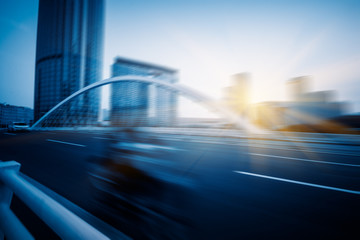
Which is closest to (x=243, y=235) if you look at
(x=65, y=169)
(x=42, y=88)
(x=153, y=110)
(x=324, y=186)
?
(x=324, y=186)

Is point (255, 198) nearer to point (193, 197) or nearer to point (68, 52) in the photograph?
point (193, 197)

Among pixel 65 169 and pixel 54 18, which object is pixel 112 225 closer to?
pixel 65 169

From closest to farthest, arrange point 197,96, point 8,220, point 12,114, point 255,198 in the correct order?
point 8,220, point 255,198, point 197,96, point 12,114

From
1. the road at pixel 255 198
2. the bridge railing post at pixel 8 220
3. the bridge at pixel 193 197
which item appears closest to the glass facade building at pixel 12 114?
the bridge at pixel 193 197

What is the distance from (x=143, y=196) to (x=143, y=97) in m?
15.7

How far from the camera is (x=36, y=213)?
3.02 feet

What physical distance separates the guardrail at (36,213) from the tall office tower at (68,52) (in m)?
25.2

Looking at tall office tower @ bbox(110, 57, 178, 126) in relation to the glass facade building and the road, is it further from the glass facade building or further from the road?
the glass facade building

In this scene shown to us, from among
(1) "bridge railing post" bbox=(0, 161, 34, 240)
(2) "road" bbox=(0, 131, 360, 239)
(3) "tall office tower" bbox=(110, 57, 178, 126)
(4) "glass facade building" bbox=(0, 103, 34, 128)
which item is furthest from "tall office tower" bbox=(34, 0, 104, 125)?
(4) "glass facade building" bbox=(0, 103, 34, 128)

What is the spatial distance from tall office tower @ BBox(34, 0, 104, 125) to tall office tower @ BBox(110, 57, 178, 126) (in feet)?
22.6

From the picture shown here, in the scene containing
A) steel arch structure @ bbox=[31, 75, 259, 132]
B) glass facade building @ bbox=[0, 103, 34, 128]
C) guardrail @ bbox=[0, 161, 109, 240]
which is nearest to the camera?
guardrail @ bbox=[0, 161, 109, 240]

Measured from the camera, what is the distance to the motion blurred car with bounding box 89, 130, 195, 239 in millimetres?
1718

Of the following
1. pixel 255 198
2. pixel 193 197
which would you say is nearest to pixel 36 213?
pixel 193 197

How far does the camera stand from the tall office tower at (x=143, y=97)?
13514mm
